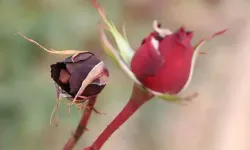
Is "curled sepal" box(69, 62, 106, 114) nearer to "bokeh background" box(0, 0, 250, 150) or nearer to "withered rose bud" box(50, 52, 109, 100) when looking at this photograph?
"withered rose bud" box(50, 52, 109, 100)

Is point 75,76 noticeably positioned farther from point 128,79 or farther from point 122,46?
point 128,79

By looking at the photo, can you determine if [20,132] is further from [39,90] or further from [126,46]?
[126,46]

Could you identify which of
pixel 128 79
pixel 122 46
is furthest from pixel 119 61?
pixel 128 79

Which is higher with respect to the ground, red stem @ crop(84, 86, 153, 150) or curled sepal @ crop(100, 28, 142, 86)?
curled sepal @ crop(100, 28, 142, 86)

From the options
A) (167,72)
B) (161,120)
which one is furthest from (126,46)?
(161,120)

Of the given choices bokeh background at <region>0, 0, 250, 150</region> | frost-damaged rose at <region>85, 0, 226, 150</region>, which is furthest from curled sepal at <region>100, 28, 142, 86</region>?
bokeh background at <region>0, 0, 250, 150</region>

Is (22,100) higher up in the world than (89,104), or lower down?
lower down
